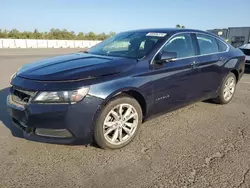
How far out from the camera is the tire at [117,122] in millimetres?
2965

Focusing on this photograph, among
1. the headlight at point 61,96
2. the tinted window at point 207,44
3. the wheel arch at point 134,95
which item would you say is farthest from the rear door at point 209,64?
the headlight at point 61,96

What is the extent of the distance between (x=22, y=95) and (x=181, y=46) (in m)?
2.60

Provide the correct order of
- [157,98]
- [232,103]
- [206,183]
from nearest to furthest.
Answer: [206,183] → [157,98] → [232,103]

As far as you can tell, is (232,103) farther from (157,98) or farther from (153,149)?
(153,149)

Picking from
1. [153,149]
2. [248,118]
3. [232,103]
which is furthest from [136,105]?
[232,103]

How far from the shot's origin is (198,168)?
8.99 feet

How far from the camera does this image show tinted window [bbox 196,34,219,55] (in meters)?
4.40

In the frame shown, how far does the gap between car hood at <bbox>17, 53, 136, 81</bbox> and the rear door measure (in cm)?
161

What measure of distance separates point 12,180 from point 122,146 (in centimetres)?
139

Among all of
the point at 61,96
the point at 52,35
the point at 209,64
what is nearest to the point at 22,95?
the point at 61,96

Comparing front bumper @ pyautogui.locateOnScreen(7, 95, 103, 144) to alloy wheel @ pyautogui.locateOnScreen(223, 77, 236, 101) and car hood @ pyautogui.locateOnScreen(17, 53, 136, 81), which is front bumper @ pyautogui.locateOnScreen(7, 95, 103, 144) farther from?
alloy wheel @ pyautogui.locateOnScreen(223, 77, 236, 101)

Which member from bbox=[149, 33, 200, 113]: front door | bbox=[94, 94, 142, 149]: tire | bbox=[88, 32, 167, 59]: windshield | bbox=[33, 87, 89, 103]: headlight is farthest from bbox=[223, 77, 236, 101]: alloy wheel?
bbox=[33, 87, 89, 103]: headlight

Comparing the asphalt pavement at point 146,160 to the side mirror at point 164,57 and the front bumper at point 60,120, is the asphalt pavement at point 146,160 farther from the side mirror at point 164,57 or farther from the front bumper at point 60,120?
the side mirror at point 164,57

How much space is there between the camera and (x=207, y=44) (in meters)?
4.60
